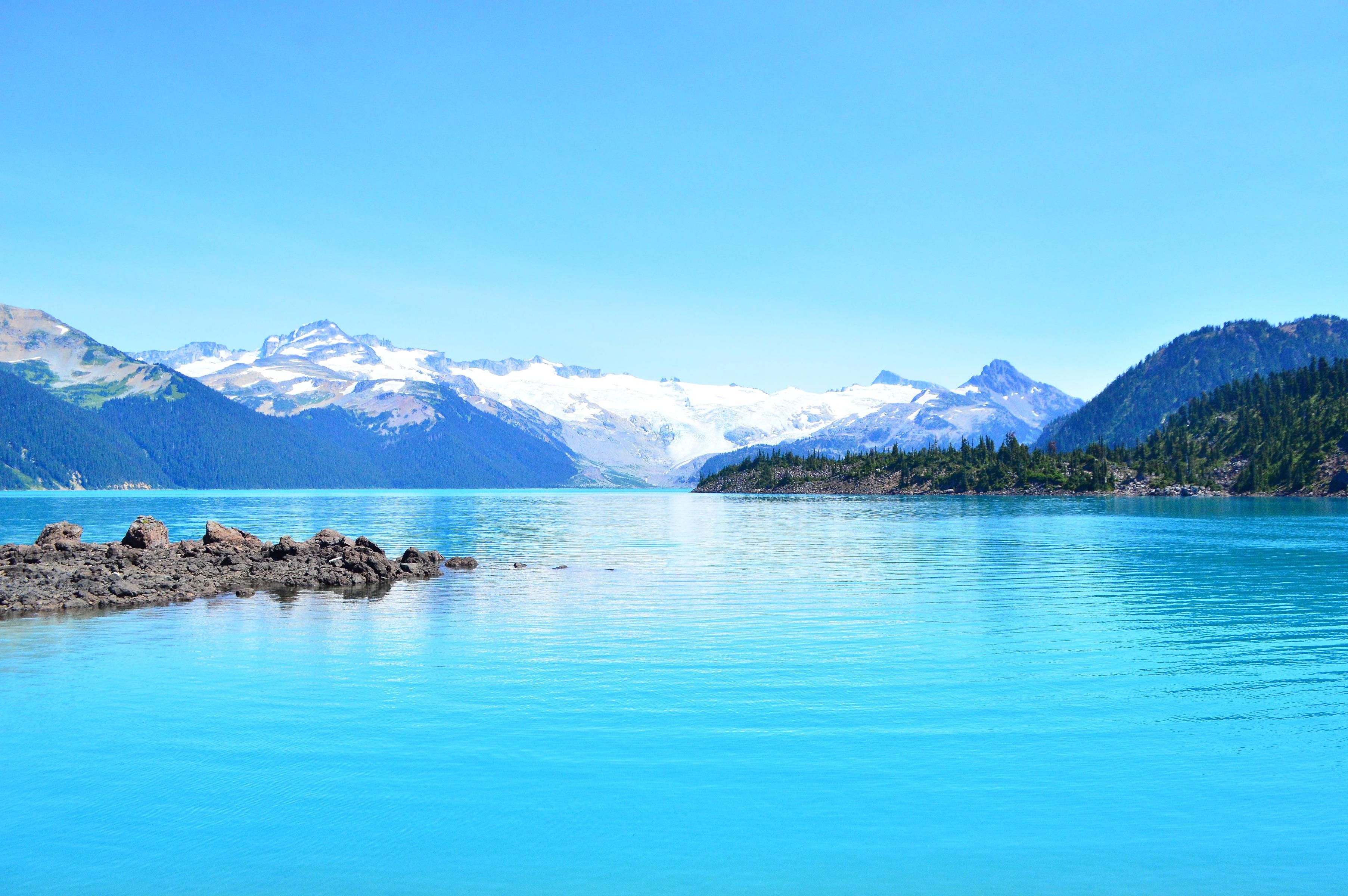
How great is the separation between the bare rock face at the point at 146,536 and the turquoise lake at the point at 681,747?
17775 mm

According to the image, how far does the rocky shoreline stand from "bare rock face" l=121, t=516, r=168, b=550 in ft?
0.26

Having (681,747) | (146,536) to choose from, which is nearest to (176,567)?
(146,536)

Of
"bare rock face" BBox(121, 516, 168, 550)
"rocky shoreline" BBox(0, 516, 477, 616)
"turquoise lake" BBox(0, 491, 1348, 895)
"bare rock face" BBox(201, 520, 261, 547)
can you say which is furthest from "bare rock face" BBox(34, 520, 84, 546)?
"turquoise lake" BBox(0, 491, 1348, 895)

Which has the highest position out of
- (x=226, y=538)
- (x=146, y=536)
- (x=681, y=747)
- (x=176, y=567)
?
(x=146, y=536)

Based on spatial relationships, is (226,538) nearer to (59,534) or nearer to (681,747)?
(59,534)

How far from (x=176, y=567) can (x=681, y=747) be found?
164ft

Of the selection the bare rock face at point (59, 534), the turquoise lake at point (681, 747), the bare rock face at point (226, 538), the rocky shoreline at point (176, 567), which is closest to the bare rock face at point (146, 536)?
the rocky shoreline at point (176, 567)

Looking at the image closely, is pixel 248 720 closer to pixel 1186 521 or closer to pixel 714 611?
pixel 714 611

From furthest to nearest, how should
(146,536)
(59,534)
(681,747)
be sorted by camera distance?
(146,536)
(59,534)
(681,747)

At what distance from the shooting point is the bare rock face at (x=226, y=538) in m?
67.7

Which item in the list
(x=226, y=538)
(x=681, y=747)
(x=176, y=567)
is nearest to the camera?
(x=681, y=747)

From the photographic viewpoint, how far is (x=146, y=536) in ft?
212

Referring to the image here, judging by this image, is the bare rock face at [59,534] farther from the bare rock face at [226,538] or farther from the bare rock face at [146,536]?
the bare rock face at [226,538]

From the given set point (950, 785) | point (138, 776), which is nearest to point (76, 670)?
point (138, 776)
